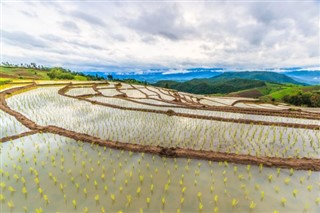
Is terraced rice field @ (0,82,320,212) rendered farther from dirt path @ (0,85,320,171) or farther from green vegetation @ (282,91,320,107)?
green vegetation @ (282,91,320,107)

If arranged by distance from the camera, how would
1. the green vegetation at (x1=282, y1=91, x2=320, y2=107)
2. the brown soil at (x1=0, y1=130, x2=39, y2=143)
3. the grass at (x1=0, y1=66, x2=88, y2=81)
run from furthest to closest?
the grass at (x1=0, y1=66, x2=88, y2=81) < the green vegetation at (x1=282, y1=91, x2=320, y2=107) < the brown soil at (x1=0, y1=130, x2=39, y2=143)

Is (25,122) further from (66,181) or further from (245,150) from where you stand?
(245,150)

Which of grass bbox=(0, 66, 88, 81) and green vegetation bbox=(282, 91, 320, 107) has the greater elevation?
grass bbox=(0, 66, 88, 81)

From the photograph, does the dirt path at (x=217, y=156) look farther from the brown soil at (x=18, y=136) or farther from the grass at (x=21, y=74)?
the grass at (x=21, y=74)

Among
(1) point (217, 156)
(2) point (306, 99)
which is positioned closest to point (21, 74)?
(1) point (217, 156)

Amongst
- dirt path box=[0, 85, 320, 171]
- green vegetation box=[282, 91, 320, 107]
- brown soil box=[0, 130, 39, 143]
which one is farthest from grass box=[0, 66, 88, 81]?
green vegetation box=[282, 91, 320, 107]

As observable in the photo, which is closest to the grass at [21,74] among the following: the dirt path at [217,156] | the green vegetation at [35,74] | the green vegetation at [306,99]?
the green vegetation at [35,74]

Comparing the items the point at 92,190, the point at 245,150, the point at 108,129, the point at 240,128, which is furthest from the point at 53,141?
the point at 240,128

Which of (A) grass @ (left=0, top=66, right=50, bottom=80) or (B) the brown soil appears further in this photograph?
(A) grass @ (left=0, top=66, right=50, bottom=80)

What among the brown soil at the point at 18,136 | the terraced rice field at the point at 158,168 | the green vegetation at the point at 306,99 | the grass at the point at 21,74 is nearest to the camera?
the terraced rice field at the point at 158,168

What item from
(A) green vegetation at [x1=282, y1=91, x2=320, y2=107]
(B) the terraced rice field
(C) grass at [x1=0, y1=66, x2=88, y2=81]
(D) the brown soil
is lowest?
(A) green vegetation at [x1=282, y1=91, x2=320, y2=107]
